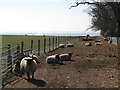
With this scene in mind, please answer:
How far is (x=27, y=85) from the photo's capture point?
403 inches

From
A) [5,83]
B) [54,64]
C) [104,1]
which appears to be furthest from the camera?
[104,1]

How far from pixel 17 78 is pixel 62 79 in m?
2.25

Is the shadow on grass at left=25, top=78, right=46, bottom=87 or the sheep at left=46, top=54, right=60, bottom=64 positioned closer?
the shadow on grass at left=25, top=78, right=46, bottom=87

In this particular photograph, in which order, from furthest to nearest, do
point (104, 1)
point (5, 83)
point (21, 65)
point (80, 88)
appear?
1. point (104, 1)
2. point (21, 65)
3. point (5, 83)
4. point (80, 88)

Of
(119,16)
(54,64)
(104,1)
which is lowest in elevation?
(54,64)

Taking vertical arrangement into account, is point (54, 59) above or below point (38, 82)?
above

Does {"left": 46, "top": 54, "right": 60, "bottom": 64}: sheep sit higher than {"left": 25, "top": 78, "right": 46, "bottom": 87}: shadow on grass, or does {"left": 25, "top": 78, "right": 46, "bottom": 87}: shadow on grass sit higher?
{"left": 46, "top": 54, "right": 60, "bottom": 64}: sheep

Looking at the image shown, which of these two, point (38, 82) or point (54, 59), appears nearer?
point (38, 82)

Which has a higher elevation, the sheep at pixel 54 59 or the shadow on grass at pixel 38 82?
the sheep at pixel 54 59

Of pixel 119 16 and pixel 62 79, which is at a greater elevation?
pixel 119 16

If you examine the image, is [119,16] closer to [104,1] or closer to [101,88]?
[104,1]

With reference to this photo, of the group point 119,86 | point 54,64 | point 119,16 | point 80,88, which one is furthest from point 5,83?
point 119,16

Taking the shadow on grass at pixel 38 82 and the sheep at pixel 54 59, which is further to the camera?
the sheep at pixel 54 59

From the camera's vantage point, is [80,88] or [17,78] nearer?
[80,88]
